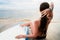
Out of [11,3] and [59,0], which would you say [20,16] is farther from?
[59,0]

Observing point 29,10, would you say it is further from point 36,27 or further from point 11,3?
point 36,27

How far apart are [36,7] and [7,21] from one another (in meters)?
0.52

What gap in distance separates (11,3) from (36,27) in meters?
0.87

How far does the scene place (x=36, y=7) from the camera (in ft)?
7.48

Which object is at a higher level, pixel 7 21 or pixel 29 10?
pixel 29 10

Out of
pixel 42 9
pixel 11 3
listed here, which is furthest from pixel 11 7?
pixel 42 9

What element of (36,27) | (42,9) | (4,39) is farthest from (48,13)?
(4,39)

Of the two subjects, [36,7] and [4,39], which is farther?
[36,7]

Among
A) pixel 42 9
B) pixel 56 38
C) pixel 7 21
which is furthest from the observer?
pixel 7 21

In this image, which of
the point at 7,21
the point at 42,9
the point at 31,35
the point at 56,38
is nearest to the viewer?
the point at 31,35

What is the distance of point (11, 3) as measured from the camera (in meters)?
2.30

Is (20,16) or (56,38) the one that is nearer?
(56,38)

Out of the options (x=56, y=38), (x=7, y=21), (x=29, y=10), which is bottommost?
(x=56, y=38)

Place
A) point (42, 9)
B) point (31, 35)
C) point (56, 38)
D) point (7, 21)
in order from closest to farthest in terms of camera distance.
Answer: point (31, 35)
point (42, 9)
point (56, 38)
point (7, 21)
